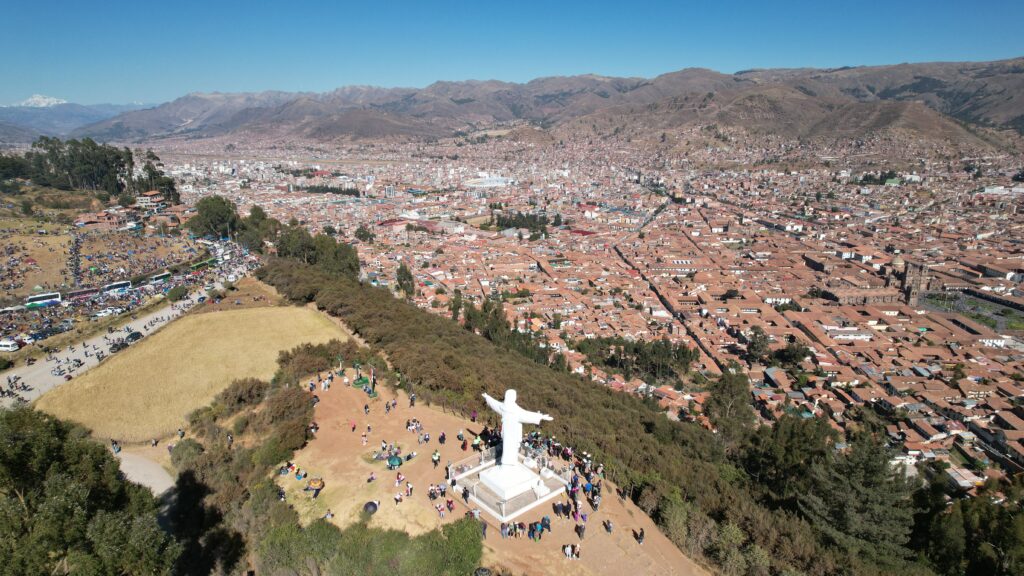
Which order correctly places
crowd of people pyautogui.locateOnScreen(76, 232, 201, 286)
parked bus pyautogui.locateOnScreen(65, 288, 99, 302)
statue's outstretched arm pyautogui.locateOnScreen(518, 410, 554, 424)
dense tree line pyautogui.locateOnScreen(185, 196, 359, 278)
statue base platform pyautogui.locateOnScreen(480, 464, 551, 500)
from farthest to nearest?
dense tree line pyautogui.locateOnScreen(185, 196, 359, 278)
crowd of people pyautogui.locateOnScreen(76, 232, 201, 286)
parked bus pyautogui.locateOnScreen(65, 288, 99, 302)
statue base platform pyautogui.locateOnScreen(480, 464, 551, 500)
statue's outstretched arm pyautogui.locateOnScreen(518, 410, 554, 424)

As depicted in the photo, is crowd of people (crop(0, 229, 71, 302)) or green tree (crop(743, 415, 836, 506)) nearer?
green tree (crop(743, 415, 836, 506))

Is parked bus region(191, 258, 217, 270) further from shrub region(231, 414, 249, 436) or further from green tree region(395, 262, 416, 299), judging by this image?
shrub region(231, 414, 249, 436)

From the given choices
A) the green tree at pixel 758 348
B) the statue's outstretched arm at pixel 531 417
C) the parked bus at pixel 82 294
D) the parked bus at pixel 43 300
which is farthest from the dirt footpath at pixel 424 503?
the parked bus at pixel 82 294

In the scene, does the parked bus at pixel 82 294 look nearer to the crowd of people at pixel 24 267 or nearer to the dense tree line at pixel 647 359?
the crowd of people at pixel 24 267

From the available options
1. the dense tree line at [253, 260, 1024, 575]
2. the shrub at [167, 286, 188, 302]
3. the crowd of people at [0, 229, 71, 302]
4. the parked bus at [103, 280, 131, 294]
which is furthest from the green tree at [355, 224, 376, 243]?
the dense tree line at [253, 260, 1024, 575]

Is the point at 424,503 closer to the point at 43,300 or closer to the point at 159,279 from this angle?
the point at 43,300
